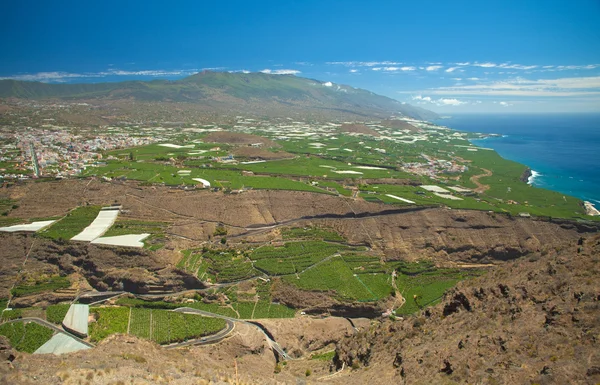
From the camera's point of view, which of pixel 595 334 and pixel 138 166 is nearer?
pixel 595 334

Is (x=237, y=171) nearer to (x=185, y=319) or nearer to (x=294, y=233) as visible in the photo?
(x=294, y=233)

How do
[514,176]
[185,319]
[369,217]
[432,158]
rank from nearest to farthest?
[185,319]
[369,217]
[514,176]
[432,158]

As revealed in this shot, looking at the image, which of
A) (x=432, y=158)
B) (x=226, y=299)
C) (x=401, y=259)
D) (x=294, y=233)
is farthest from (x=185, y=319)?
(x=432, y=158)

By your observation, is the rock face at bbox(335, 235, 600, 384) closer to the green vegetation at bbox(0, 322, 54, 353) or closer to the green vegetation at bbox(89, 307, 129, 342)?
the green vegetation at bbox(89, 307, 129, 342)

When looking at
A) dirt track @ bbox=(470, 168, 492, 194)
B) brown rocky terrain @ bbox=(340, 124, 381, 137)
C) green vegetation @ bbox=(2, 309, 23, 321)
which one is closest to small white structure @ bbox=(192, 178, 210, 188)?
green vegetation @ bbox=(2, 309, 23, 321)

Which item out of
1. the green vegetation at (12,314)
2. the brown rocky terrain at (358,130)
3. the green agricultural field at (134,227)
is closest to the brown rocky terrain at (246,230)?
the green agricultural field at (134,227)
